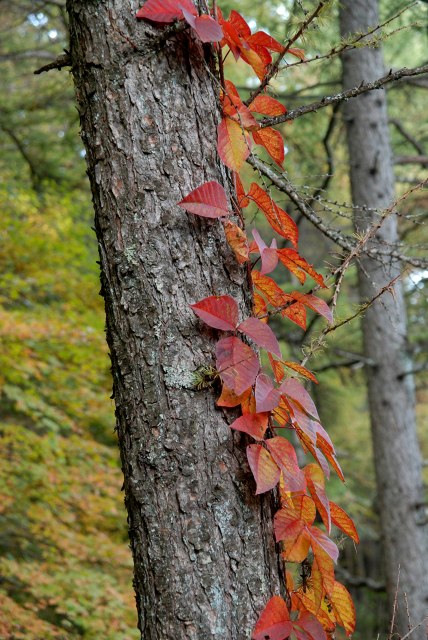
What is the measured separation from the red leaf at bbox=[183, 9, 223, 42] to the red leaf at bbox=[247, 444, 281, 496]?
82cm

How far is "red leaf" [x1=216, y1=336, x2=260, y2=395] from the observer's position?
1.19 m

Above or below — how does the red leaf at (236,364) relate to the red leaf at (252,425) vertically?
above

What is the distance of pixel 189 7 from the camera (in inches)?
50.3

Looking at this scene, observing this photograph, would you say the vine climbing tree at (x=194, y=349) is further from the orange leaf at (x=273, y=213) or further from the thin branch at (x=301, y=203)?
the thin branch at (x=301, y=203)

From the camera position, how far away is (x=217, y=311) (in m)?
1.21

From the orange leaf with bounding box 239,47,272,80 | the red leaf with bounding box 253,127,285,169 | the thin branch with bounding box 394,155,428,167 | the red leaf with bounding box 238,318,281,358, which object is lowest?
the red leaf with bounding box 238,318,281,358

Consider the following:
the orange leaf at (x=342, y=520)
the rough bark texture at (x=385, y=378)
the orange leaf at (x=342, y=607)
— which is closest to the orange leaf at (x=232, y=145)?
the orange leaf at (x=342, y=520)

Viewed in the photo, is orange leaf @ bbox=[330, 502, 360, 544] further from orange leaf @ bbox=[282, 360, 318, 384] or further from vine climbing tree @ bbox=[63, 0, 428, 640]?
orange leaf @ bbox=[282, 360, 318, 384]

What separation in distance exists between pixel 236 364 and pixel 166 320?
0.17m

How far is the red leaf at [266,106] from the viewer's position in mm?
1437

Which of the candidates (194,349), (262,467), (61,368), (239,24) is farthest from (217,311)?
(61,368)

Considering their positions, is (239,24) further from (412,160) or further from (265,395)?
(412,160)

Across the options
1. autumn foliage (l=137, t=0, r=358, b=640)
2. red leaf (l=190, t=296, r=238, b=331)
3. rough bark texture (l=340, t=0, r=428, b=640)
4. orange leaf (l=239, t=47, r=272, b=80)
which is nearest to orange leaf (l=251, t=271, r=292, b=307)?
autumn foliage (l=137, t=0, r=358, b=640)

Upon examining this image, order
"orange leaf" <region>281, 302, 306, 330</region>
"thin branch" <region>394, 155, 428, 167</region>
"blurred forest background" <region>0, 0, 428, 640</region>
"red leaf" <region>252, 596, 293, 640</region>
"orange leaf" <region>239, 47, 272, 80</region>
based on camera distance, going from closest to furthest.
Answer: "red leaf" <region>252, 596, 293, 640</region>
"orange leaf" <region>239, 47, 272, 80</region>
"orange leaf" <region>281, 302, 306, 330</region>
"blurred forest background" <region>0, 0, 428, 640</region>
"thin branch" <region>394, 155, 428, 167</region>
